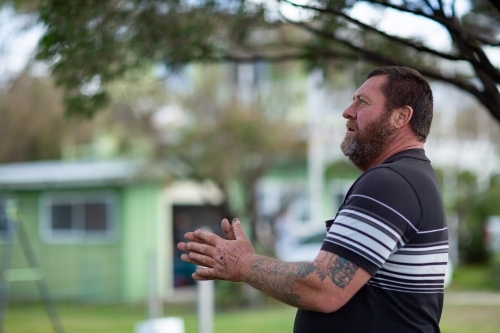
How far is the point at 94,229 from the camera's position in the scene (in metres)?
20.8

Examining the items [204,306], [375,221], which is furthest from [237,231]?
[204,306]

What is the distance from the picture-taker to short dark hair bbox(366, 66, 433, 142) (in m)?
2.75

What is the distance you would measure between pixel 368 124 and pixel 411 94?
20cm

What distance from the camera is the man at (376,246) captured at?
241 centimetres

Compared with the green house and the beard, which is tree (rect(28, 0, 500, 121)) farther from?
Answer: the green house

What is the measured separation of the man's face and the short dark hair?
29mm

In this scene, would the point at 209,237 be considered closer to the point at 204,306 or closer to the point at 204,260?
the point at 204,260

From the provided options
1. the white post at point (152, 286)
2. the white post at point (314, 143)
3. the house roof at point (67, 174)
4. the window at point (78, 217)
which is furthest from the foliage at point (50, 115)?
the white post at point (314, 143)

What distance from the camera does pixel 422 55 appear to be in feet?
25.5

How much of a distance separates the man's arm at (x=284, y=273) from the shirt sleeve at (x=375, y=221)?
5 centimetres

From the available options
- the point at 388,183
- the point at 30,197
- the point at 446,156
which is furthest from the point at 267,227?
the point at 388,183

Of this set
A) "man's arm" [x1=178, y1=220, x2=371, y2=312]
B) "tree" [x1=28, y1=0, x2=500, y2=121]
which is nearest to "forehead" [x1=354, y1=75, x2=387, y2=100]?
"man's arm" [x1=178, y1=220, x2=371, y2=312]

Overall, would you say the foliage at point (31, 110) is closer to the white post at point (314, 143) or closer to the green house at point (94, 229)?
the green house at point (94, 229)

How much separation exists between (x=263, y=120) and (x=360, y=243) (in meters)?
14.7
